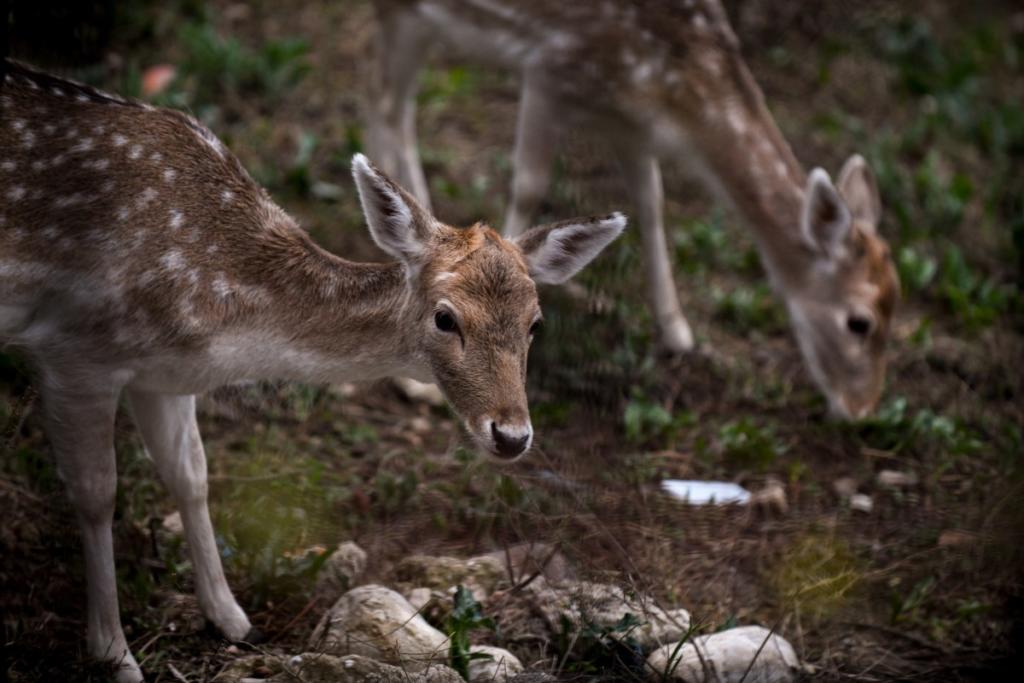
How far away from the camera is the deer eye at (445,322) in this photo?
4.28m

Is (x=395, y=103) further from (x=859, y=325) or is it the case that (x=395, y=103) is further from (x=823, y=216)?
(x=859, y=325)

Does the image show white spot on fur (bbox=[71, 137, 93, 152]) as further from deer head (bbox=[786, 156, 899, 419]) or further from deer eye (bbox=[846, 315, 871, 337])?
deer eye (bbox=[846, 315, 871, 337])

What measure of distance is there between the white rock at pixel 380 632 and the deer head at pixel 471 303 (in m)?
0.68

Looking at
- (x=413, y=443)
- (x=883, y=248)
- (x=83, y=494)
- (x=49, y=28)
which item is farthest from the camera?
(x=883, y=248)

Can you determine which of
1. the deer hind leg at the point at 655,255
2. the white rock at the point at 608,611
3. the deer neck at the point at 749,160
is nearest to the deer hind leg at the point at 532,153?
the deer hind leg at the point at 655,255

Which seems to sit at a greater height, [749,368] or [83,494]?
[83,494]

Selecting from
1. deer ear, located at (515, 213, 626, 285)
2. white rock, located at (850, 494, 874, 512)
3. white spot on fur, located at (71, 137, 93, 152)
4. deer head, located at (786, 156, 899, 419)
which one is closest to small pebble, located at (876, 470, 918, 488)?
white rock, located at (850, 494, 874, 512)

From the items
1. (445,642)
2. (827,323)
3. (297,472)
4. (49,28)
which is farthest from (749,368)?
(49,28)

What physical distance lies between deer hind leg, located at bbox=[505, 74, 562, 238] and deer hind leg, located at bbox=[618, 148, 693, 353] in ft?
1.43

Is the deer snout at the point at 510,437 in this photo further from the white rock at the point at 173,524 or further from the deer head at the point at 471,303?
the white rock at the point at 173,524

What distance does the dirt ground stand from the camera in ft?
15.8

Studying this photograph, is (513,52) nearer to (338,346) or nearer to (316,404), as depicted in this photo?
(316,404)

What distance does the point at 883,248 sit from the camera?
265 inches

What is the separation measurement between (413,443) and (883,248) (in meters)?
2.46
